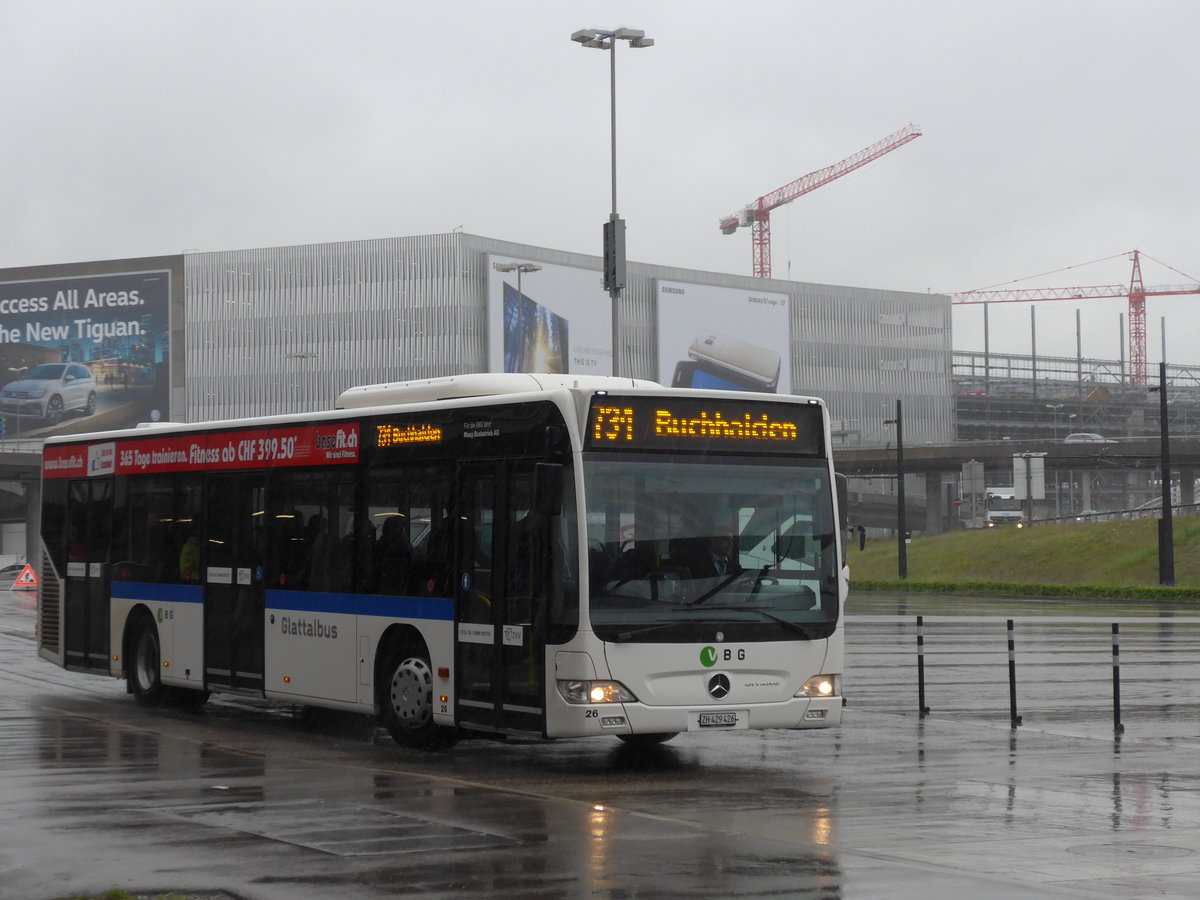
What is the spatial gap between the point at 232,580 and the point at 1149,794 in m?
9.10

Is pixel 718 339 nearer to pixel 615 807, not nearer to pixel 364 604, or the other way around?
pixel 364 604

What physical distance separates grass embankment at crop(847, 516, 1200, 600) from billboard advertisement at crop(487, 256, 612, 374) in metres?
36.2

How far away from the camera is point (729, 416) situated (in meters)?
13.4

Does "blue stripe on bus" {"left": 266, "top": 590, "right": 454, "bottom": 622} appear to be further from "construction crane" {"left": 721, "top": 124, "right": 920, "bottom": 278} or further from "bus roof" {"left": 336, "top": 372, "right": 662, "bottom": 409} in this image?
"construction crane" {"left": 721, "top": 124, "right": 920, "bottom": 278}

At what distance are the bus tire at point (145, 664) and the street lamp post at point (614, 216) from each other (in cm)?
852

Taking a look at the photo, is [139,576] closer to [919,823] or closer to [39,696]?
[39,696]

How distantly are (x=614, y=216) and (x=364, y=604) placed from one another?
12487 millimetres

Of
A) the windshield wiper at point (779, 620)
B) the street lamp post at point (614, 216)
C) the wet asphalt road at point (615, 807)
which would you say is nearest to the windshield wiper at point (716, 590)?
the windshield wiper at point (779, 620)

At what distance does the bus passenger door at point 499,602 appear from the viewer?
12.8 metres

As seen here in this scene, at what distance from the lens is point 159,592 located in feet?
58.7

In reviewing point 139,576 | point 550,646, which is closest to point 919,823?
point 550,646

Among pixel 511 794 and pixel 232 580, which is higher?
pixel 232 580

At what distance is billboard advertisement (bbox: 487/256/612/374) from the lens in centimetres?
10356

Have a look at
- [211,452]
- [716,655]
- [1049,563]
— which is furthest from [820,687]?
[1049,563]
